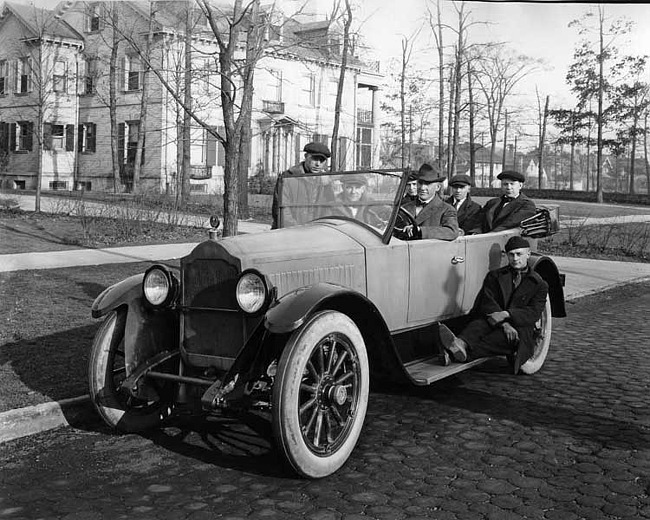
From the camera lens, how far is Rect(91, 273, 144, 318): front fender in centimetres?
432

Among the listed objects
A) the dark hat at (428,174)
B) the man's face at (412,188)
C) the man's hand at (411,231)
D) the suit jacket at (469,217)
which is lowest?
the man's hand at (411,231)

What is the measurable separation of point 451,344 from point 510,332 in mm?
583

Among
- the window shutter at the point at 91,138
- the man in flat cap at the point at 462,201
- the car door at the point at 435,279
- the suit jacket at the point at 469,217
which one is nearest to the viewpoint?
the car door at the point at 435,279

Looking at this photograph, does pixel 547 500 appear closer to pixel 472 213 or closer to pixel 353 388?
pixel 353 388

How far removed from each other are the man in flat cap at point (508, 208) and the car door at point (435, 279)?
1.04 meters

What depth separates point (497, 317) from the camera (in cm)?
546

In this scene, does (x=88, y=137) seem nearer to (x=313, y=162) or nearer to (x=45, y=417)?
(x=313, y=162)

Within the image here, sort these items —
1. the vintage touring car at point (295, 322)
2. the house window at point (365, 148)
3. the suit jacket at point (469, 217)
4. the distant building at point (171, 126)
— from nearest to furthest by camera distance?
the vintage touring car at point (295, 322) < the suit jacket at point (469, 217) < the distant building at point (171, 126) < the house window at point (365, 148)

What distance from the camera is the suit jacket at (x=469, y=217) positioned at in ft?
22.1

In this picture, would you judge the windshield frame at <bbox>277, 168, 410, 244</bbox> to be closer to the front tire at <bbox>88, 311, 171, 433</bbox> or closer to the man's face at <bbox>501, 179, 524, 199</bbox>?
the front tire at <bbox>88, 311, 171, 433</bbox>

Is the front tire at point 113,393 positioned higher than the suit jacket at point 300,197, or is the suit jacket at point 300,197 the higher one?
the suit jacket at point 300,197

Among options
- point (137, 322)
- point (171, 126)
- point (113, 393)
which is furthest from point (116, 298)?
point (171, 126)

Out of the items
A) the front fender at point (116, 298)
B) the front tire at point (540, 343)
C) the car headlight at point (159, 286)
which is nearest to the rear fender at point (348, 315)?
the car headlight at point (159, 286)

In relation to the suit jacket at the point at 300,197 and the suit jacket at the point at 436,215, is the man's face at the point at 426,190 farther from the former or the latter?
the suit jacket at the point at 300,197
